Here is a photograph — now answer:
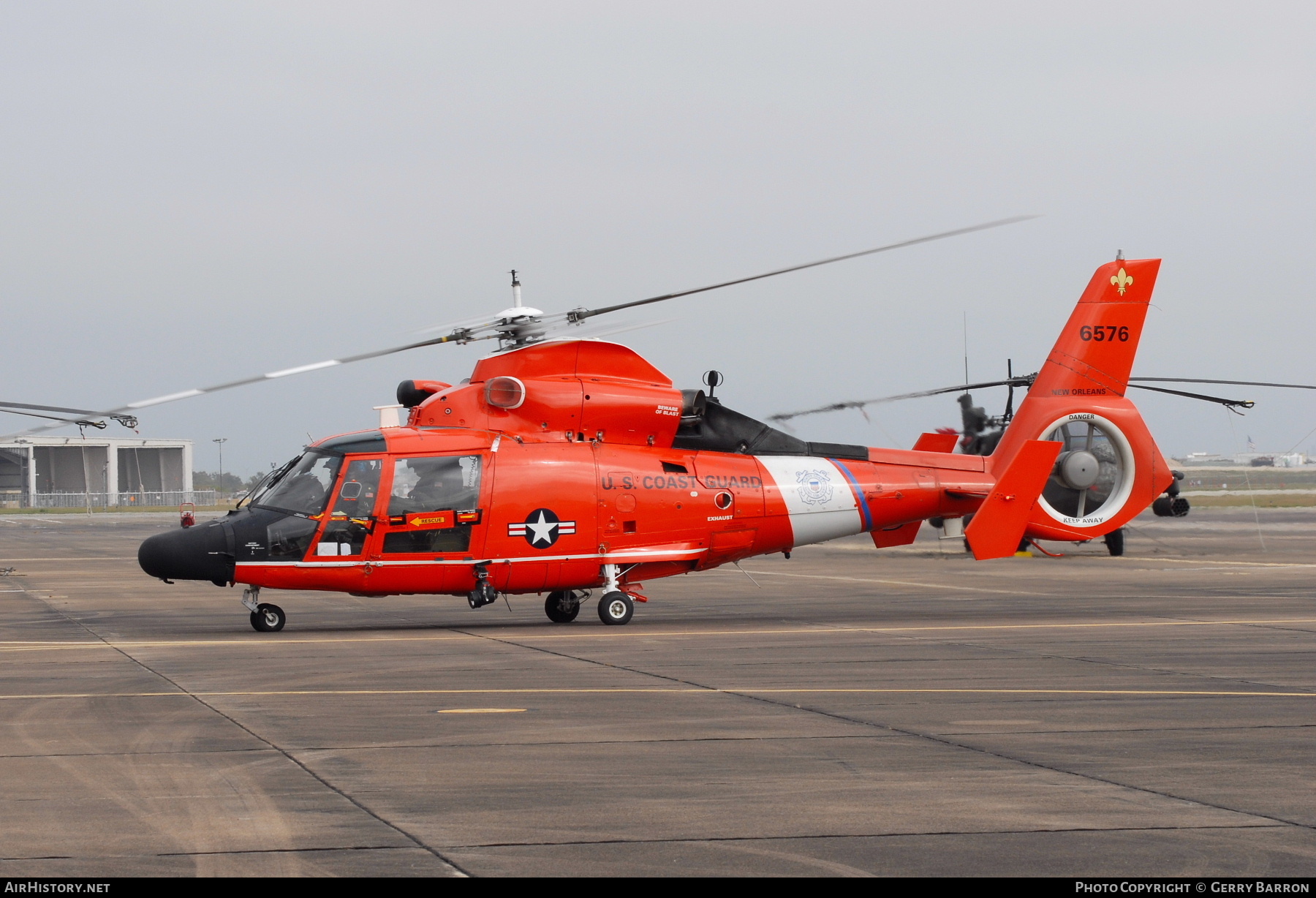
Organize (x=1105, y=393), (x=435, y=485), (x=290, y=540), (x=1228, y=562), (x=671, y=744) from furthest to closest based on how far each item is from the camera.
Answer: (x=1228, y=562)
(x=1105, y=393)
(x=435, y=485)
(x=290, y=540)
(x=671, y=744)

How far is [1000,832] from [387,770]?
12.5ft

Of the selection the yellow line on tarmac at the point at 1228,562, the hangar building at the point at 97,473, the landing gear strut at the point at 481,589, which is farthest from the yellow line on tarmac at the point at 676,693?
the hangar building at the point at 97,473

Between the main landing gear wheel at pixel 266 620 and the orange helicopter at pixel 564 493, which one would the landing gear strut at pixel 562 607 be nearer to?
the orange helicopter at pixel 564 493

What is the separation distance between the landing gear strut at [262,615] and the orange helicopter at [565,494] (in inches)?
1.6

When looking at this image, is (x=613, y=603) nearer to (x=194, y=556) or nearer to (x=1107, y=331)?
(x=194, y=556)

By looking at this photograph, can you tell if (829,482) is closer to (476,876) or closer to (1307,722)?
(1307,722)

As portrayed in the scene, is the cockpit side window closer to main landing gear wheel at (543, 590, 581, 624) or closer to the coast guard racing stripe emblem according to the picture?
the coast guard racing stripe emblem

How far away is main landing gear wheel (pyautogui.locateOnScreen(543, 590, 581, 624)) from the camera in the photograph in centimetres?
1978

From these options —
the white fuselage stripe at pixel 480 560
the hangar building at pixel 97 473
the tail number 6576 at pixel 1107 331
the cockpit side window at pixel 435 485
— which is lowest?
the white fuselage stripe at pixel 480 560

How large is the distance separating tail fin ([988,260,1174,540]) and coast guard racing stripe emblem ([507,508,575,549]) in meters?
7.88

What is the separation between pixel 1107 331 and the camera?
74.3 feet

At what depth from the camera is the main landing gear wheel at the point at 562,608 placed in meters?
19.8

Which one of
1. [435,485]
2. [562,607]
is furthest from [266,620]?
[562,607]

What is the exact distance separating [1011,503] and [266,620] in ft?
35.3
